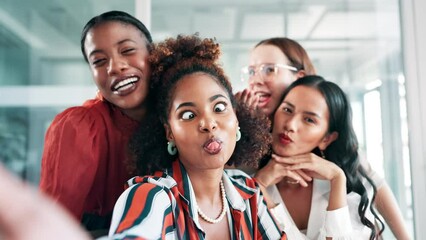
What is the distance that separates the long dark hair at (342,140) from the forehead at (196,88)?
Result: 1.43 feet

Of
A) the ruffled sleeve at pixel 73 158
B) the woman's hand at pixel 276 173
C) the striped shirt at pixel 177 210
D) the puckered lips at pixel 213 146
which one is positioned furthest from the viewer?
the woman's hand at pixel 276 173

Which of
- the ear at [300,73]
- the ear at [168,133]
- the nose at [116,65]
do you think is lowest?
the ear at [168,133]

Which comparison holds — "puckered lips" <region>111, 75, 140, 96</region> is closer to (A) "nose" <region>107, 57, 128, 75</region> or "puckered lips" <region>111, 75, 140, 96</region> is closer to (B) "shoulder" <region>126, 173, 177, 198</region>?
(A) "nose" <region>107, 57, 128, 75</region>

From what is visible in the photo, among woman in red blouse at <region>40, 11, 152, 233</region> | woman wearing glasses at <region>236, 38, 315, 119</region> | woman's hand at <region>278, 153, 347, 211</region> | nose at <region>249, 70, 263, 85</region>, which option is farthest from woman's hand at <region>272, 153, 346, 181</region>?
woman in red blouse at <region>40, 11, 152, 233</region>

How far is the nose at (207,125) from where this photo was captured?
3.34ft

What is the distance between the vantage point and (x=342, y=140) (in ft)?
4.72

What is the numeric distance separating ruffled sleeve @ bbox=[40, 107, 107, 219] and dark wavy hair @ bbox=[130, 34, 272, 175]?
10 centimetres

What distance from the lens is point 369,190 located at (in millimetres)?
1479

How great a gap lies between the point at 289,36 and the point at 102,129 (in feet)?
3.98

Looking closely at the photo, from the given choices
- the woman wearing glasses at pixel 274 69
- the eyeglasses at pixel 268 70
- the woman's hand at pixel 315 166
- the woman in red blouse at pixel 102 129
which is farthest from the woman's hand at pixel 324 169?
the woman in red blouse at pixel 102 129

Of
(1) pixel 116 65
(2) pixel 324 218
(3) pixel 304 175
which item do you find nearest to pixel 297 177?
(3) pixel 304 175

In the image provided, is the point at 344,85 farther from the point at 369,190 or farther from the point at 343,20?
the point at 369,190

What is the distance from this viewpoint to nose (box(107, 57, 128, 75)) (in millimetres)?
1162

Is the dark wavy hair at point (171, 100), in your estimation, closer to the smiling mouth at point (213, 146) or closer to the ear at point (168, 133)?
the ear at point (168, 133)
